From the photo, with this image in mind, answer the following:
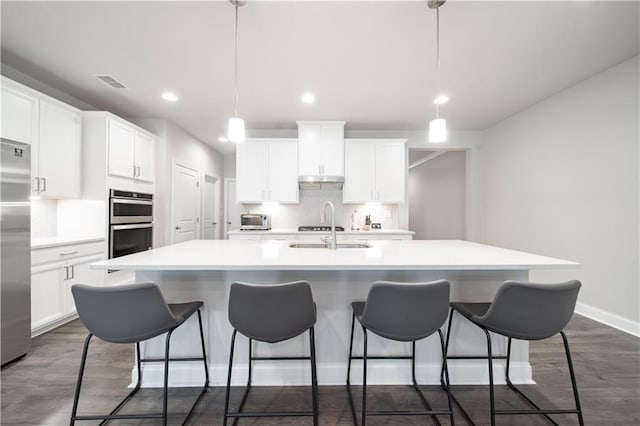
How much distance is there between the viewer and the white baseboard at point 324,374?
1806 millimetres

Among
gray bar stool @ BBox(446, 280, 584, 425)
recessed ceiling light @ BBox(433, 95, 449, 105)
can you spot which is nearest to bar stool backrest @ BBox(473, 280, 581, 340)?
gray bar stool @ BBox(446, 280, 584, 425)

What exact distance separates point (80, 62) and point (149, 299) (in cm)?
276

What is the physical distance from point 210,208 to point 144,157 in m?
2.23

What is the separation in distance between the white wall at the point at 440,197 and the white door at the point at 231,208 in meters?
4.76

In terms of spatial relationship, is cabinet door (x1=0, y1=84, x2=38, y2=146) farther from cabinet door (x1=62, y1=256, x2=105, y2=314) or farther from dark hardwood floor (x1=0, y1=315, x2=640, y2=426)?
dark hardwood floor (x1=0, y1=315, x2=640, y2=426)

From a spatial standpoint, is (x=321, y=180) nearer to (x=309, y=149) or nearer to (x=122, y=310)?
(x=309, y=149)

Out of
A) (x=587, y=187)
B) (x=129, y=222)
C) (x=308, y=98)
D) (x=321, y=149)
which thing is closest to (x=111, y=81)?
(x=129, y=222)

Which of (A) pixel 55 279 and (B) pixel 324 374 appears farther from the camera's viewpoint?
(A) pixel 55 279

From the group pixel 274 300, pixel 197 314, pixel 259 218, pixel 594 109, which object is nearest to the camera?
pixel 274 300

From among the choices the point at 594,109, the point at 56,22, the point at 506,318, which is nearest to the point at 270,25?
the point at 56,22

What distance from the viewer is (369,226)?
4.44 m

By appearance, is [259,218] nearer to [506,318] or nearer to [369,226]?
[369,226]

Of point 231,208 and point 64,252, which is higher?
point 231,208

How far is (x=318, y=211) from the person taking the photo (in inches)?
184
